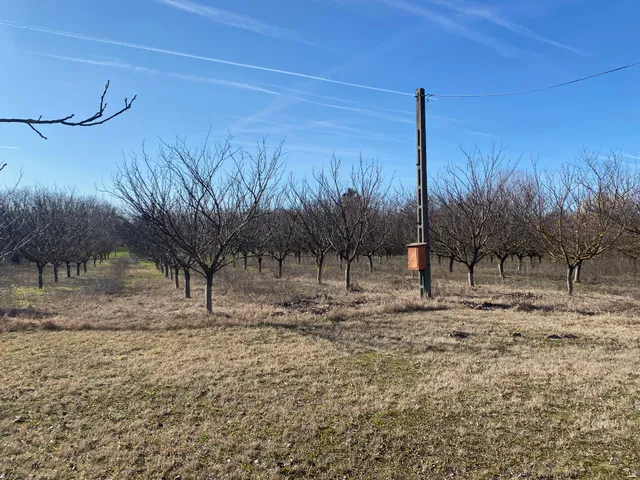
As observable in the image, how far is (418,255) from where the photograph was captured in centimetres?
1019

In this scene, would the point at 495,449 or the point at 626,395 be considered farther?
the point at 626,395

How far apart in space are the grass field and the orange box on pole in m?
2.30

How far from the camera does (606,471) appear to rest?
2639 millimetres

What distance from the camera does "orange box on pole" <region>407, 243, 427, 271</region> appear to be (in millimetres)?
10188

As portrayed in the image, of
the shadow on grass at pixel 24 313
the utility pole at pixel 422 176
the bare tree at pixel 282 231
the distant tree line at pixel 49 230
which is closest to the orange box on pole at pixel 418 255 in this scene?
the utility pole at pixel 422 176

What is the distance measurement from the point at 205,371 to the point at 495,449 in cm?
343

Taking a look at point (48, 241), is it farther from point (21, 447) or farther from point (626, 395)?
point (626, 395)

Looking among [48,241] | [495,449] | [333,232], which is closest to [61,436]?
[495,449]

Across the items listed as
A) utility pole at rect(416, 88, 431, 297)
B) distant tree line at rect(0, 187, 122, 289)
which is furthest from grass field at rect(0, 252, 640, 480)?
distant tree line at rect(0, 187, 122, 289)

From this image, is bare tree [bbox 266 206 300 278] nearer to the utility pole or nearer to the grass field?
the utility pole

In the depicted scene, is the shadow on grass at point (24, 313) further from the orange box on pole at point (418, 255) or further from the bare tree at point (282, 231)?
the bare tree at point (282, 231)

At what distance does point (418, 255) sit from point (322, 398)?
673 cm

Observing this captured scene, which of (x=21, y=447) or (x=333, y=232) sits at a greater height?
(x=333, y=232)

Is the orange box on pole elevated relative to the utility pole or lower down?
lower down
